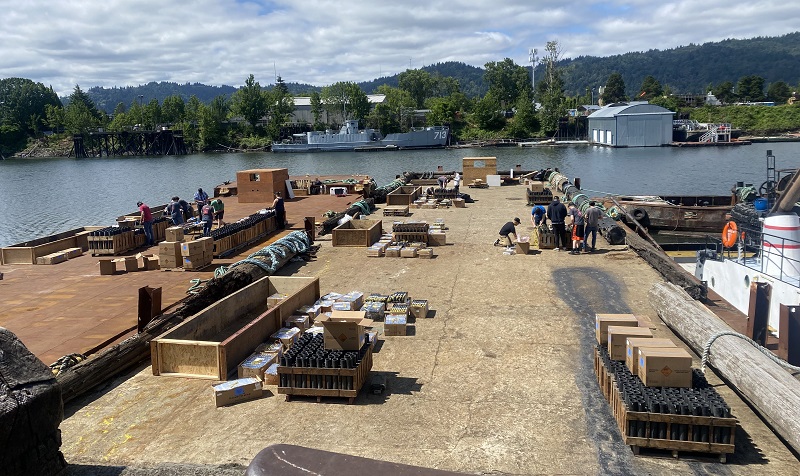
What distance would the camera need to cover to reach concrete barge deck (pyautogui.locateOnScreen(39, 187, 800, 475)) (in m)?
6.98

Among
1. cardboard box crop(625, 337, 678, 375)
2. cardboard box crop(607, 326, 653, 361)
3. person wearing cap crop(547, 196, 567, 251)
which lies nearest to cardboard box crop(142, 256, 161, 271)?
person wearing cap crop(547, 196, 567, 251)

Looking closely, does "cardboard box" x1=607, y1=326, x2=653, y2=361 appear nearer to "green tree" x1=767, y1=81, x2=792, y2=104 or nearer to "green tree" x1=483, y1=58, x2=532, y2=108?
"green tree" x1=483, y1=58, x2=532, y2=108

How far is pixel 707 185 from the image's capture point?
52594 millimetres

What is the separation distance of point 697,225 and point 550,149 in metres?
72.7

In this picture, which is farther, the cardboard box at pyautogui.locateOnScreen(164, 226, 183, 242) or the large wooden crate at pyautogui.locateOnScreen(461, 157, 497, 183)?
the large wooden crate at pyautogui.locateOnScreen(461, 157, 497, 183)

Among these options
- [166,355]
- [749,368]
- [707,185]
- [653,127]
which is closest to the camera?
[749,368]

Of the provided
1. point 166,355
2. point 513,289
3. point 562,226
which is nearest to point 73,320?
point 166,355

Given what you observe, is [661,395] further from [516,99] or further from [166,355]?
[516,99]

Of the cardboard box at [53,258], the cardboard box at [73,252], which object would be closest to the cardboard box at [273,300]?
the cardboard box at [53,258]

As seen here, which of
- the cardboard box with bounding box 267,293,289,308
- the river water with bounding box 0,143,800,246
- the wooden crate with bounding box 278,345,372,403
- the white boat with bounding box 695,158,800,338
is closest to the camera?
the wooden crate with bounding box 278,345,372,403

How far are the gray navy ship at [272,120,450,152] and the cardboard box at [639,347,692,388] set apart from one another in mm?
100225

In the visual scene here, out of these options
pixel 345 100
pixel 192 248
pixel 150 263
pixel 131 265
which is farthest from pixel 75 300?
pixel 345 100

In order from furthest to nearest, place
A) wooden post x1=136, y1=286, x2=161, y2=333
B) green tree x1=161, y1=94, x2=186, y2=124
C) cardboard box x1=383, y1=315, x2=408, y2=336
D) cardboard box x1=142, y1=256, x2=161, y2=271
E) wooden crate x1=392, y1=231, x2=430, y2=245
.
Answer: green tree x1=161, y1=94, x2=186, y2=124, wooden crate x1=392, y1=231, x2=430, y2=245, cardboard box x1=142, y1=256, x2=161, y2=271, cardboard box x1=383, y1=315, x2=408, y2=336, wooden post x1=136, y1=286, x2=161, y2=333

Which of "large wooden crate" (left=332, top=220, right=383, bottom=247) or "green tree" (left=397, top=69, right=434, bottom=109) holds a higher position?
"green tree" (left=397, top=69, right=434, bottom=109)
